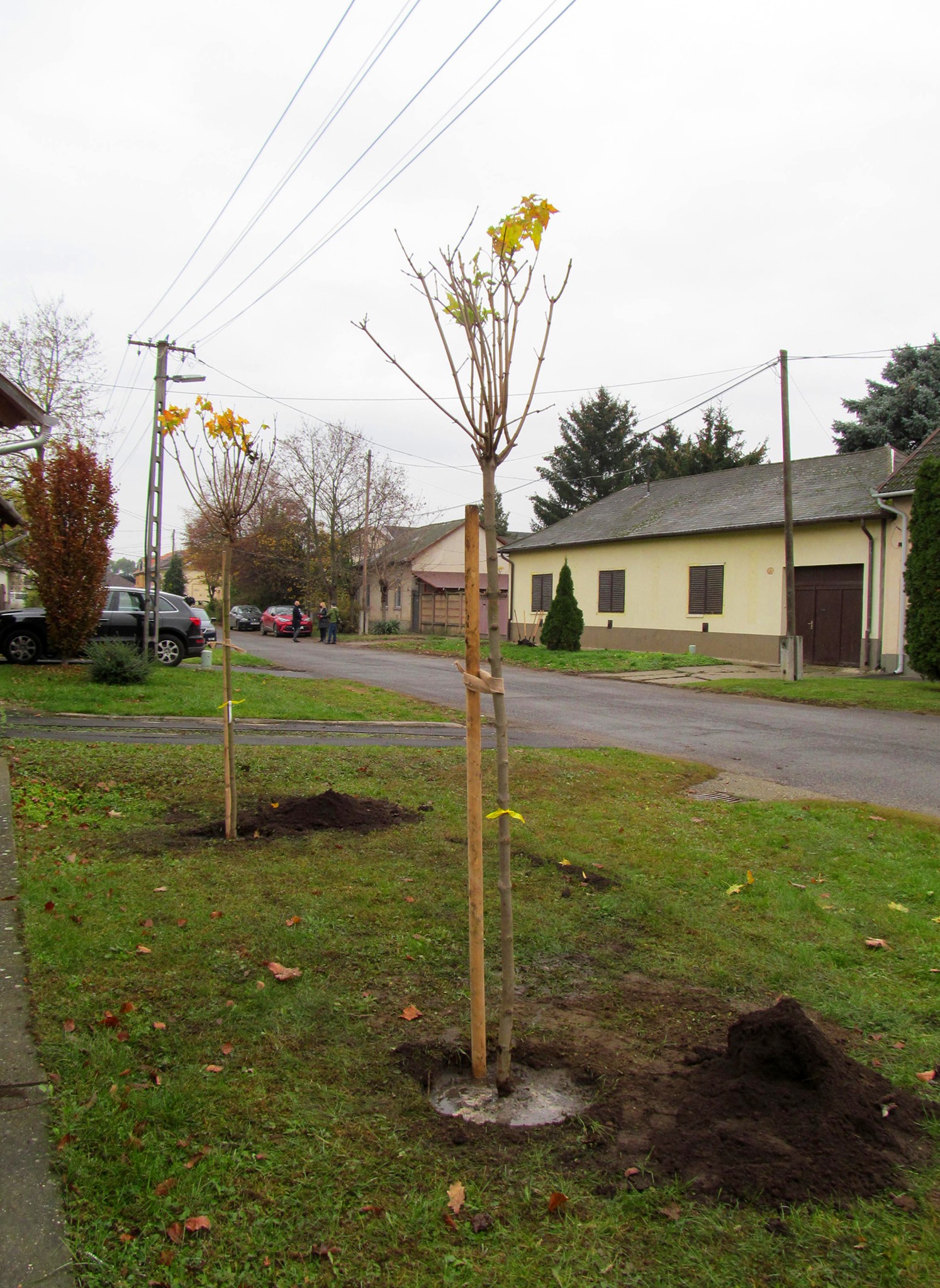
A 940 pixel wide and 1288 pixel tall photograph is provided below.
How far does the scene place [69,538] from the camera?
16.0 metres

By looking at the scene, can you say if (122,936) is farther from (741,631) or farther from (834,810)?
(741,631)

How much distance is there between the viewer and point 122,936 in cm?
403

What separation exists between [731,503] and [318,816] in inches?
947

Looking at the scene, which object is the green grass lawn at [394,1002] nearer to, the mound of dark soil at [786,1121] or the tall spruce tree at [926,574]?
the mound of dark soil at [786,1121]

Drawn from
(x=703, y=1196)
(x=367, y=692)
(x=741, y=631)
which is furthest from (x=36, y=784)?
(x=741, y=631)

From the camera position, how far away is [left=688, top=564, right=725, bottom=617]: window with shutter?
26828mm

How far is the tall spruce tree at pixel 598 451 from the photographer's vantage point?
56000mm

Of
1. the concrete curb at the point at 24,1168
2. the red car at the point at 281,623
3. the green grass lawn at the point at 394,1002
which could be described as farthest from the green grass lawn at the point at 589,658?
the concrete curb at the point at 24,1168

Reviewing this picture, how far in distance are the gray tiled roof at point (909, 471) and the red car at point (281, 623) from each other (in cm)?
2761

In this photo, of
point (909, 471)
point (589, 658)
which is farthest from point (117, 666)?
point (909, 471)

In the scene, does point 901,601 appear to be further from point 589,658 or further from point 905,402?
point 905,402

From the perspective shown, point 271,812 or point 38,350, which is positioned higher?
point 38,350

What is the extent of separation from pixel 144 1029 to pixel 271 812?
3.21 meters

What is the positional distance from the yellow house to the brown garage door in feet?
0.08
